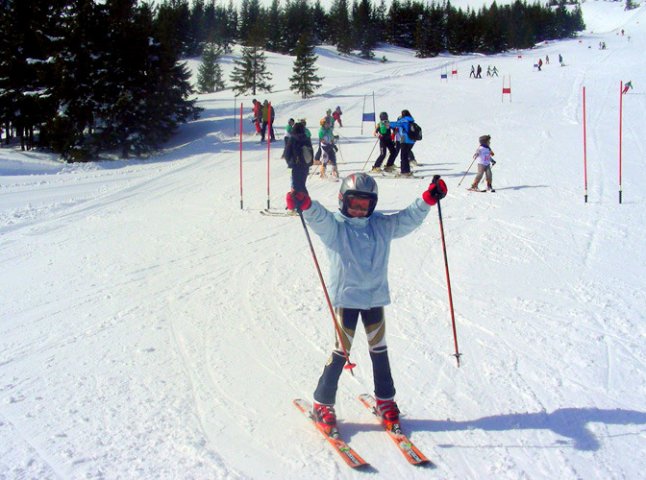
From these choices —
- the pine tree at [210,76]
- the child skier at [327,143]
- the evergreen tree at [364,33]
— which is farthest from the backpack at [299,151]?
the evergreen tree at [364,33]

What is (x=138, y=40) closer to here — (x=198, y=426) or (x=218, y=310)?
(x=218, y=310)

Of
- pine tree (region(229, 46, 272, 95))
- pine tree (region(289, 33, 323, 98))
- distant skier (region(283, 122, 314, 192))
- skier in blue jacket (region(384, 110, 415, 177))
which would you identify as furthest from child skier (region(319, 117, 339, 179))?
pine tree (region(229, 46, 272, 95))

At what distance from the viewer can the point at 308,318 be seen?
6395 mm

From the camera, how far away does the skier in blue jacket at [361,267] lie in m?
4.00

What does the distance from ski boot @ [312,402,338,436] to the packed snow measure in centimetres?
9

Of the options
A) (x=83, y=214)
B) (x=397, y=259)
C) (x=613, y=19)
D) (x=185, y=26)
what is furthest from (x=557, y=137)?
(x=613, y=19)

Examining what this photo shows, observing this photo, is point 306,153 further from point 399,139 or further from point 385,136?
point 385,136

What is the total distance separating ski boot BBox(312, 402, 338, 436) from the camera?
4051mm

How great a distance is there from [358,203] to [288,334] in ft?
7.93

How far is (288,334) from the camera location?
5941mm

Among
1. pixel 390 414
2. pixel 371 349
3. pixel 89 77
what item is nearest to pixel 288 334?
pixel 371 349

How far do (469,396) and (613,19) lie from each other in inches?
7110

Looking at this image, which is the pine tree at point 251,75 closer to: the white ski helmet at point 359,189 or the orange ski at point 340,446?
the white ski helmet at point 359,189

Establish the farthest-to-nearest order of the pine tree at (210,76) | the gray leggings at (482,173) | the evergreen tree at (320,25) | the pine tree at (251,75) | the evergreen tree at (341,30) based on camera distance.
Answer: the evergreen tree at (320,25) → the evergreen tree at (341,30) → the pine tree at (210,76) → the pine tree at (251,75) → the gray leggings at (482,173)
